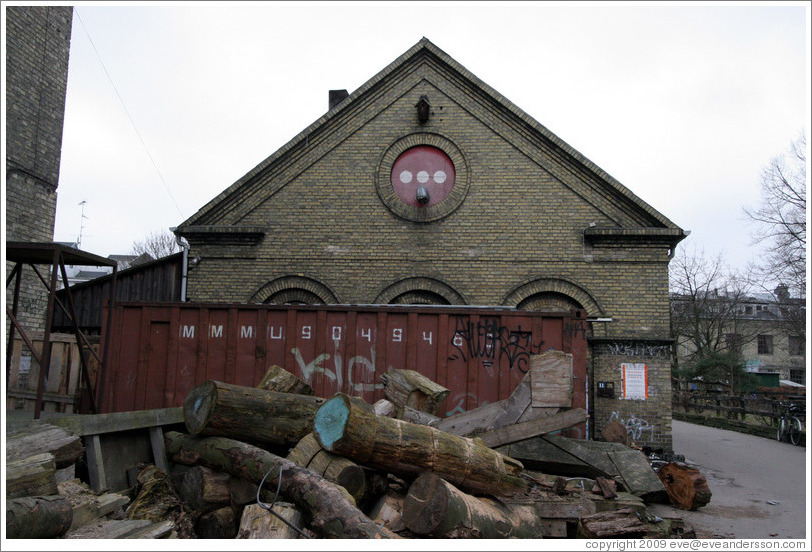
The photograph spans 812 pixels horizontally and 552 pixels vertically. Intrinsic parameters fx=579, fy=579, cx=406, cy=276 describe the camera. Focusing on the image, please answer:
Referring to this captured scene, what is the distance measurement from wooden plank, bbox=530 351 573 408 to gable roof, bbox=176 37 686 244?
6323 mm

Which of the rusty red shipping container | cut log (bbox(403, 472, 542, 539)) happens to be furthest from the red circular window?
cut log (bbox(403, 472, 542, 539))

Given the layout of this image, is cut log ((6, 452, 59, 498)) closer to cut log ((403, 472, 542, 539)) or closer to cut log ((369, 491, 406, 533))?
cut log ((369, 491, 406, 533))

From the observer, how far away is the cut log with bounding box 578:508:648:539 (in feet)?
16.7

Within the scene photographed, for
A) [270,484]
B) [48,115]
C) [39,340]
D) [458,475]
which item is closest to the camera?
[270,484]

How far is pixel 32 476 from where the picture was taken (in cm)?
450

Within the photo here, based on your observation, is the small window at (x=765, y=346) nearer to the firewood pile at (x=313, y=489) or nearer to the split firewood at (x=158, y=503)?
the firewood pile at (x=313, y=489)

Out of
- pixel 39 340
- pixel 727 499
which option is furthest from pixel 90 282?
pixel 727 499

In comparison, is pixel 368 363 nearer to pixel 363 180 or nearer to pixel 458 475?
pixel 458 475

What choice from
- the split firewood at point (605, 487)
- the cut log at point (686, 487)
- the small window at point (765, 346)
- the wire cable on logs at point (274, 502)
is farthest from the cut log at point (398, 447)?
the small window at point (765, 346)

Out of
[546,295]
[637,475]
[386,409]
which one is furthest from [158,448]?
[546,295]

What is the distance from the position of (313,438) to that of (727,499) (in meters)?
6.76

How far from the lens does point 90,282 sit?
505 inches

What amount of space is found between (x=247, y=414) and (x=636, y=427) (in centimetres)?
864

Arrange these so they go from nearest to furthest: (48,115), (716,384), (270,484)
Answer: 1. (270,484)
2. (48,115)
3. (716,384)
